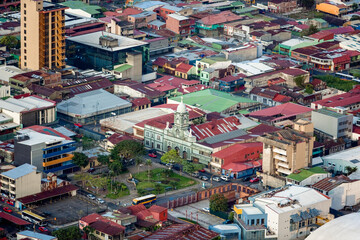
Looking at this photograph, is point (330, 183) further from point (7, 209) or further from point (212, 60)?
point (212, 60)

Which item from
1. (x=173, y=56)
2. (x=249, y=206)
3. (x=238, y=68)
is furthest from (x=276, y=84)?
(x=249, y=206)

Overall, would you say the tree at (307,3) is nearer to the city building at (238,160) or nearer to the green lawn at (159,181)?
the city building at (238,160)

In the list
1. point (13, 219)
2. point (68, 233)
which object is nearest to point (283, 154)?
point (68, 233)

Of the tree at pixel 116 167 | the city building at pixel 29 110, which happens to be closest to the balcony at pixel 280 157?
the tree at pixel 116 167

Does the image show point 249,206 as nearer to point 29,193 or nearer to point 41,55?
point 29,193

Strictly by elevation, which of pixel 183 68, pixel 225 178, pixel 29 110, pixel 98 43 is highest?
pixel 98 43
